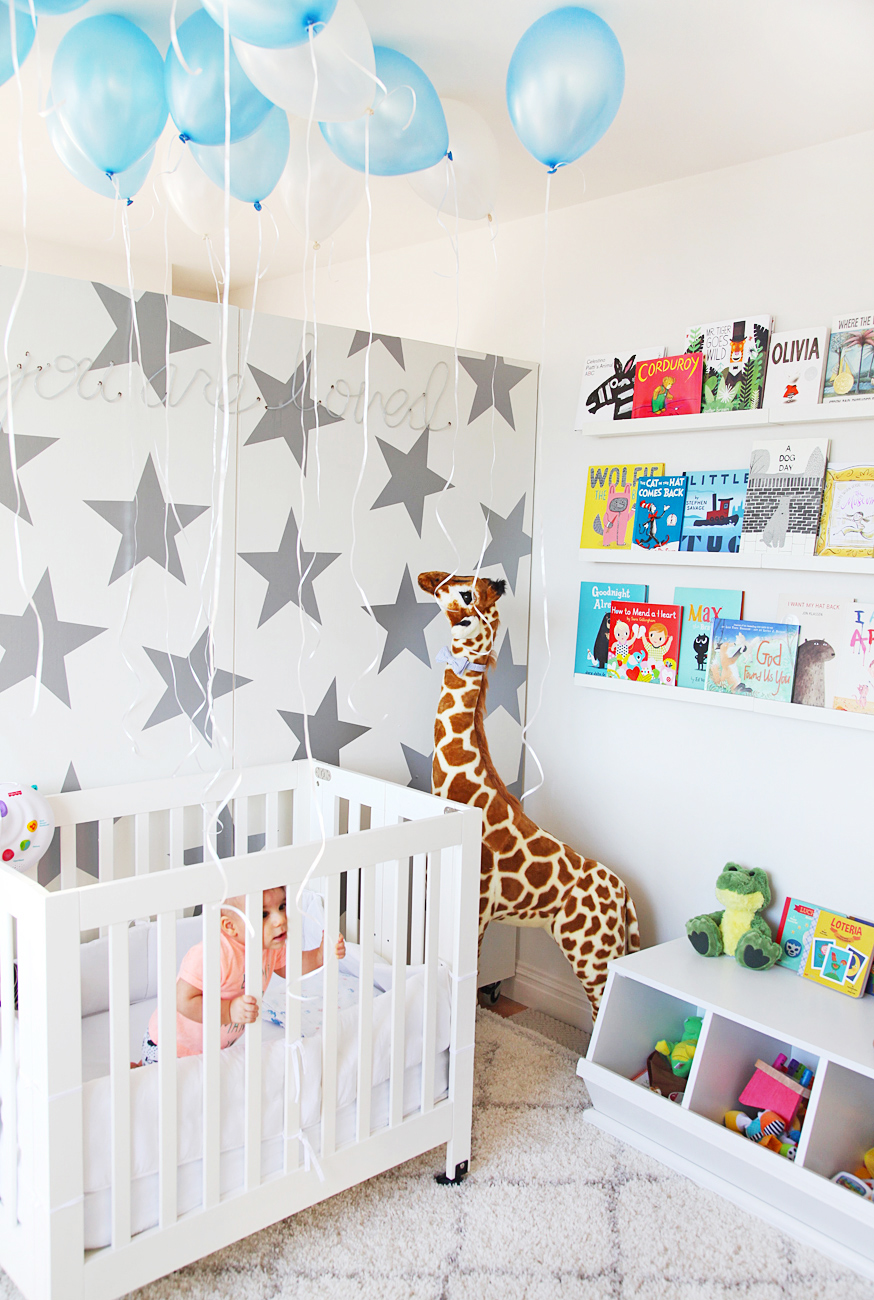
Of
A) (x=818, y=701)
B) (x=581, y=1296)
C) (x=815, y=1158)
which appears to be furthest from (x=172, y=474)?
(x=815, y=1158)

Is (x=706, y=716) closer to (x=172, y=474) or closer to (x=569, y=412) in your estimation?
(x=569, y=412)

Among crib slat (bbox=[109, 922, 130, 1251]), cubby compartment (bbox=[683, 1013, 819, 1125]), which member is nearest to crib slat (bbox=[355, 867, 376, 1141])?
crib slat (bbox=[109, 922, 130, 1251])

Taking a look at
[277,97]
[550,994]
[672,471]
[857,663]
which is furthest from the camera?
[550,994]

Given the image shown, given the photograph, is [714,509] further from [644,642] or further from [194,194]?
[194,194]

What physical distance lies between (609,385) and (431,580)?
692mm

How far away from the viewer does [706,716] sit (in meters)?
2.25

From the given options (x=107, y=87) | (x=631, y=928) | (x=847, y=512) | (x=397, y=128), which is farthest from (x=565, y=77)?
(x=631, y=928)

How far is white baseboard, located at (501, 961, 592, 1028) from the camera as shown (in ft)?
8.26

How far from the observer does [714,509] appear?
2.18 metres

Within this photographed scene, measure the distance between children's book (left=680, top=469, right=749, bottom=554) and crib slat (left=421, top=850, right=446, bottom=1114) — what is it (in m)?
0.98

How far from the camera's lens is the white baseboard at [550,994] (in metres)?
2.52

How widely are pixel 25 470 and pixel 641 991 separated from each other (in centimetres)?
168

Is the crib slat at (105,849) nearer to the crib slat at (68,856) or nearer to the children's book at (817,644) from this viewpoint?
the crib slat at (68,856)

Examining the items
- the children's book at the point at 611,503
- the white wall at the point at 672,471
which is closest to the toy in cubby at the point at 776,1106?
the white wall at the point at 672,471
